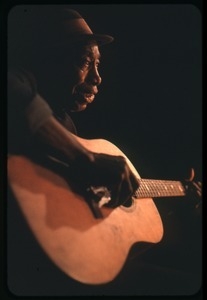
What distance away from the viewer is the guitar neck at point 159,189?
5.29ft

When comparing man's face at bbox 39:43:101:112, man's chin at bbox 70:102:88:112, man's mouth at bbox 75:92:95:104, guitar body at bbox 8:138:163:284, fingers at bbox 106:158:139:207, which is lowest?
guitar body at bbox 8:138:163:284

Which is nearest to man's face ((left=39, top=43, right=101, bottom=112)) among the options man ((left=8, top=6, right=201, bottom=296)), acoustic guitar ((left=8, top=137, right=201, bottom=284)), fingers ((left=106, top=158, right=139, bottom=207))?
man ((left=8, top=6, right=201, bottom=296))

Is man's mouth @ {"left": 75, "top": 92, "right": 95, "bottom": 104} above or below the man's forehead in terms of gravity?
below

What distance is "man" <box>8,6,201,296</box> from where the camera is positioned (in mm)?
1525

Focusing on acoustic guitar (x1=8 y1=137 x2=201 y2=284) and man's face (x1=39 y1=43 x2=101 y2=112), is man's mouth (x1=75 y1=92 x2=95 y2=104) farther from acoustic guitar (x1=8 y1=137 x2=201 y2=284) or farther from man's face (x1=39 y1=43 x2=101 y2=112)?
acoustic guitar (x1=8 y1=137 x2=201 y2=284)

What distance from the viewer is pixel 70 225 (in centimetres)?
152

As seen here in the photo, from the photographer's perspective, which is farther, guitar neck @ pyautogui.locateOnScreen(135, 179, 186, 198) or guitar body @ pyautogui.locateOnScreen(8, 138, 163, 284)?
guitar neck @ pyautogui.locateOnScreen(135, 179, 186, 198)

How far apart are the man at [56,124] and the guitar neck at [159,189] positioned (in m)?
0.03

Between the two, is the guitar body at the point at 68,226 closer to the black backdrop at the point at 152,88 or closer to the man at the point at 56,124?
the man at the point at 56,124

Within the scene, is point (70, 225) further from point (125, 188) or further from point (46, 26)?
point (46, 26)

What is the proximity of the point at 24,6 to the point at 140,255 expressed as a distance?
34.5 inches

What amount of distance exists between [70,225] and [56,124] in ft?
1.04

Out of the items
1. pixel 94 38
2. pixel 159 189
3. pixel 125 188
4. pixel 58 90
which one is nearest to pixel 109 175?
pixel 125 188
